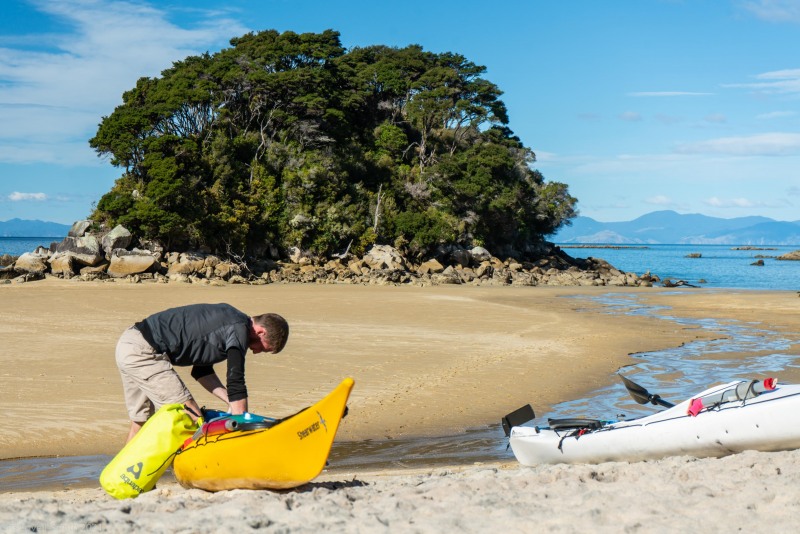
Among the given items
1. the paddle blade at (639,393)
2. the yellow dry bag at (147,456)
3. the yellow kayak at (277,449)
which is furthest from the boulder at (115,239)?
the yellow kayak at (277,449)

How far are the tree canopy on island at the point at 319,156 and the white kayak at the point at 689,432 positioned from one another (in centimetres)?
2828

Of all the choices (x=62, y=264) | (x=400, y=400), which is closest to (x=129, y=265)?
(x=62, y=264)

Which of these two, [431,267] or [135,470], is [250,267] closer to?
[431,267]

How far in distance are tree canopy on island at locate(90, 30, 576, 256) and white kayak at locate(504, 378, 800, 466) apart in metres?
28.3

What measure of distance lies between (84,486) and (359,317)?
42.4 ft

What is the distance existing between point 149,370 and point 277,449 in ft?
3.70

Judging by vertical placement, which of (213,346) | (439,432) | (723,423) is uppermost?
(213,346)

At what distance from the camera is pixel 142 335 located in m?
5.64

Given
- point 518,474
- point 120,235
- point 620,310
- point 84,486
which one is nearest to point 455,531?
point 518,474

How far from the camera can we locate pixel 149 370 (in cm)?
566

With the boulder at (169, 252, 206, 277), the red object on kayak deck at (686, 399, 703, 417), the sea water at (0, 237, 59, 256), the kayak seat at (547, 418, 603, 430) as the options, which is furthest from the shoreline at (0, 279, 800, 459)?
the sea water at (0, 237, 59, 256)

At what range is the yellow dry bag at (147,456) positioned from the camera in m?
5.45

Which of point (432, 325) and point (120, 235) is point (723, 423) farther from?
point (120, 235)

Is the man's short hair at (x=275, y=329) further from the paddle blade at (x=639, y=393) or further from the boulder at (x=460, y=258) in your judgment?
the boulder at (x=460, y=258)
